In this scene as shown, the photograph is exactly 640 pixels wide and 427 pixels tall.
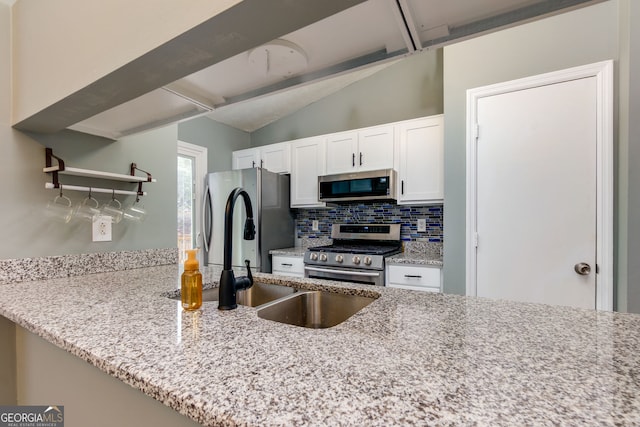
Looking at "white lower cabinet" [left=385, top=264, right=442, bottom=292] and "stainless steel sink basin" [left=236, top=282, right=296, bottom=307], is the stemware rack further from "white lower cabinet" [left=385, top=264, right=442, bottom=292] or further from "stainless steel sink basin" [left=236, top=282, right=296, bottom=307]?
"white lower cabinet" [left=385, top=264, right=442, bottom=292]

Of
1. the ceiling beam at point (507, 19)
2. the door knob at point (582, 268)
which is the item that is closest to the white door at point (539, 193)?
the door knob at point (582, 268)

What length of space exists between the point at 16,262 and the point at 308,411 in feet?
5.55

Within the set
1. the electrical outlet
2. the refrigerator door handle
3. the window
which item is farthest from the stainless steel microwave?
the electrical outlet

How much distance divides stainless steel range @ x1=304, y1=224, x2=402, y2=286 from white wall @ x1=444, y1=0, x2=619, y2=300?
1.96ft

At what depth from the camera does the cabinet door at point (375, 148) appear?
2.90 m

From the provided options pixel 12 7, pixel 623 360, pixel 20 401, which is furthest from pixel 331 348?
pixel 12 7

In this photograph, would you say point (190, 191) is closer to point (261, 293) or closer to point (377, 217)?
point (377, 217)

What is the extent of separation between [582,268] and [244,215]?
2858 mm

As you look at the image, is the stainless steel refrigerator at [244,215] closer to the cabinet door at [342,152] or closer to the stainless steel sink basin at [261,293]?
the cabinet door at [342,152]

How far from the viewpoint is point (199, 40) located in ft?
2.62

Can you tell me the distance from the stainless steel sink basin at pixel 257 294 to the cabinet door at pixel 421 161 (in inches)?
70.9

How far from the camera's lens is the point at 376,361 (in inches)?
22.5

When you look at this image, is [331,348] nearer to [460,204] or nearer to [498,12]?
[498,12]

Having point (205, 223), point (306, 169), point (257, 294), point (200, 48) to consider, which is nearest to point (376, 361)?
point (200, 48)
